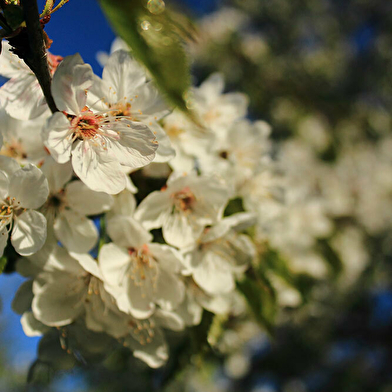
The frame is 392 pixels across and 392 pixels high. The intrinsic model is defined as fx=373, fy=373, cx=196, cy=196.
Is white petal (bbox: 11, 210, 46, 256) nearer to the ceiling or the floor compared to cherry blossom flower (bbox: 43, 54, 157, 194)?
nearer to the floor

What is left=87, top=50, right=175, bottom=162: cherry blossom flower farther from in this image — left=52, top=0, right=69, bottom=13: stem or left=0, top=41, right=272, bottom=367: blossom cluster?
left=52, top=0, right=69, bottom=13: stem

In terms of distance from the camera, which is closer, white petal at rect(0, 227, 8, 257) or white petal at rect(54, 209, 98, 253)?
white petal at rect(0, 227, 8, 257)

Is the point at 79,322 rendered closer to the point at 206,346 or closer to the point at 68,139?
the point at 206,346

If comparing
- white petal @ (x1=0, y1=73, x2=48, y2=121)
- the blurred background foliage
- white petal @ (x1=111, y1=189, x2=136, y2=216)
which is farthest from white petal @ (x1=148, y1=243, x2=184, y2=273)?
the blurred background foliage

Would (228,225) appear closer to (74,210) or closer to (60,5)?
(74,210)

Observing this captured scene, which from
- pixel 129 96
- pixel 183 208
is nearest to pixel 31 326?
pixel 183 208

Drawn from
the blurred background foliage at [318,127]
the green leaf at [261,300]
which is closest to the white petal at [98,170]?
the green leaf at [261,300]

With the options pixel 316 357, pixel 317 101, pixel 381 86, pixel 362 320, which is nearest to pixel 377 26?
pixel 381 86

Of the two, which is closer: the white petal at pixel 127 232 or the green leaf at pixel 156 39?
the green leaf at pixel 156 39

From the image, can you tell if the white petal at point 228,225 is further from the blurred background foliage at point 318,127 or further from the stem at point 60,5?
the blurred background foliage at point 318,127
